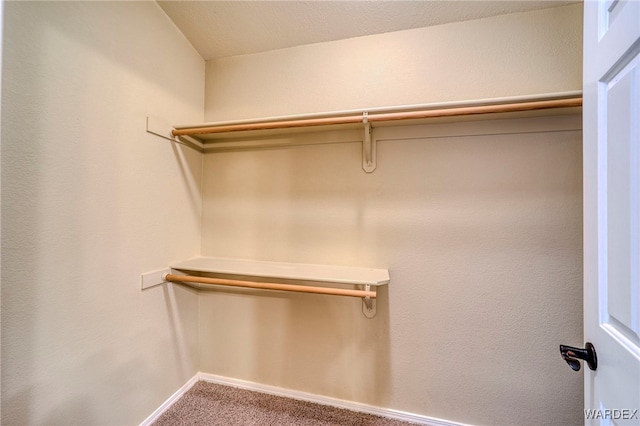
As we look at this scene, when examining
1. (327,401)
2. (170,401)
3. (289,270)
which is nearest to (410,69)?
(289,270)

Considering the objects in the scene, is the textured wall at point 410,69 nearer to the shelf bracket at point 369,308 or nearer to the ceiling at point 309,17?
the ceiling at point 309,17

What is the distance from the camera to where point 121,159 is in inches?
41.9

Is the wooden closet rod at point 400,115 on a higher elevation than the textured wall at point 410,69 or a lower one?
lower

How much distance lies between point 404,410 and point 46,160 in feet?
6.55

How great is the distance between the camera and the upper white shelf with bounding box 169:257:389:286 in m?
1.14

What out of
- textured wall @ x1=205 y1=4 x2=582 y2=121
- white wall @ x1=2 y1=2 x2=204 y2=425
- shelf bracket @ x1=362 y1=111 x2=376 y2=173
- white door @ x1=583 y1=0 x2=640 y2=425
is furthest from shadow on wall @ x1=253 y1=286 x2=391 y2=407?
textured wall @ x1=205 y1=4 x2=582 y2=121

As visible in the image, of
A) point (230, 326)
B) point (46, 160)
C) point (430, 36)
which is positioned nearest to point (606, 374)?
point (430, 36)

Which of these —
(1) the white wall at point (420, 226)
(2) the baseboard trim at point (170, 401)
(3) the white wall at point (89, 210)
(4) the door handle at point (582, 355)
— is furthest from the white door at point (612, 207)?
(2) the baseboard trim at point (170, 401)

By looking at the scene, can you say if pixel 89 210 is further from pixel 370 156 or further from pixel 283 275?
pixel 370 156

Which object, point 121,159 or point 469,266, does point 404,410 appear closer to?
point 469,266

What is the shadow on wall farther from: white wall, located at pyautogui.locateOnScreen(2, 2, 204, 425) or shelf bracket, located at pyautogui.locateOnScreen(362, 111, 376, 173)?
shelf bracket, located at pyautogui.locateOnScreen(362, 111, 376, 173)

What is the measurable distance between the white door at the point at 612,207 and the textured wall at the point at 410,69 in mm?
545

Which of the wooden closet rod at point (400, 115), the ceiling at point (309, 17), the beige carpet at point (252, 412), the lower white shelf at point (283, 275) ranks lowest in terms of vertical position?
the beige carpet at point (252, 412)

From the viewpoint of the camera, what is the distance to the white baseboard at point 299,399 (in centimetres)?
126
